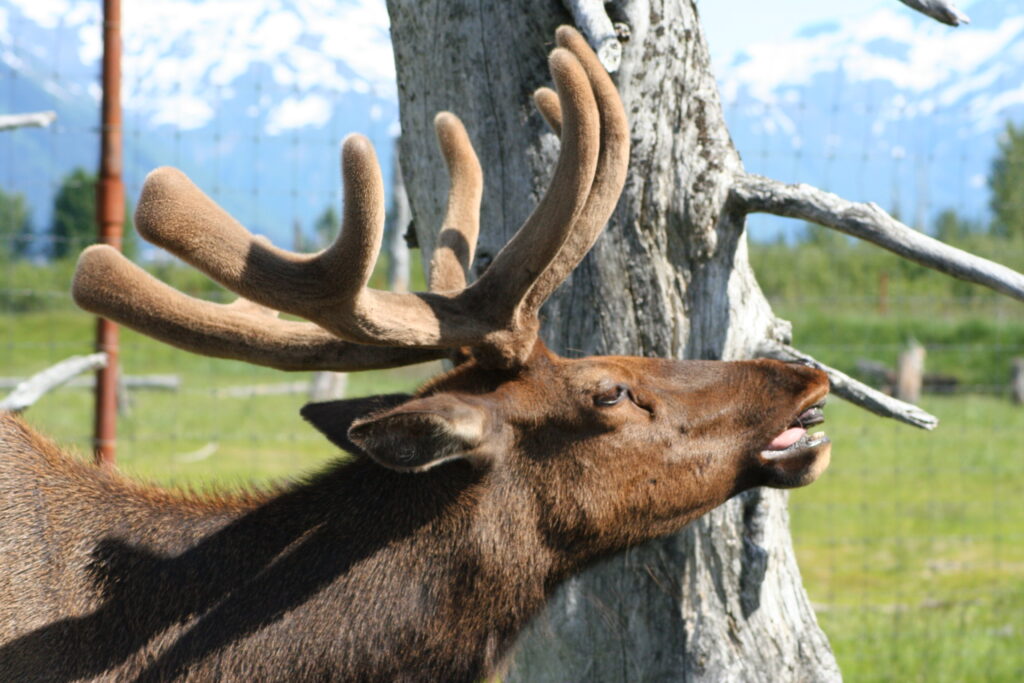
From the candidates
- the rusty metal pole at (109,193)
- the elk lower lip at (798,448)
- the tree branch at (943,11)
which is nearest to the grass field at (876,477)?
the rusty metal pole at (109,193)

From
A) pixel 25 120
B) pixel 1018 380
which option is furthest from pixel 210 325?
pixel 1018 380

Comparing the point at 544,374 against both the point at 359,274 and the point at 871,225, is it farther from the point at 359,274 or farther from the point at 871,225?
the point at 871,225

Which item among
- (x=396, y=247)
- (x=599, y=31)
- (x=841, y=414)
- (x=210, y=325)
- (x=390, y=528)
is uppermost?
(x=599, y=31)

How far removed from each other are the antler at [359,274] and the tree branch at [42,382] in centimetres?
151

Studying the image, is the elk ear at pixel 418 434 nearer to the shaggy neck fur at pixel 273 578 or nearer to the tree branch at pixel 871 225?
the shaggy neck fur at pixel 273 578

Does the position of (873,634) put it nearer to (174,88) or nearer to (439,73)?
(439,73)

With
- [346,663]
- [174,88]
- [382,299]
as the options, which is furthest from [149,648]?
[174,88]

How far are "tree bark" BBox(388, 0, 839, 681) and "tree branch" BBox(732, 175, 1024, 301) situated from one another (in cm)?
10

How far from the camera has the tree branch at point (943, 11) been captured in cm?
268

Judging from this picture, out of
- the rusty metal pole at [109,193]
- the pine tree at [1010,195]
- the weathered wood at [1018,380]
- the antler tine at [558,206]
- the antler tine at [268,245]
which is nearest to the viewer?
the antler tine at [268,245]

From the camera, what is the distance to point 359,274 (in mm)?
2439

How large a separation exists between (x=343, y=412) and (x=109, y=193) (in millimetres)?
3177

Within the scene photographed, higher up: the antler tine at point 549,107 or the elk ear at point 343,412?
the antler tine at point 549,107

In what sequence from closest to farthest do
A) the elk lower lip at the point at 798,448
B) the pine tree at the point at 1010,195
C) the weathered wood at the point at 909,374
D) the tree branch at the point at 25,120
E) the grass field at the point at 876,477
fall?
the elk lower lip at the point at 798,448, the tree branch at the point at 25,120, the grass field at the point at 876,477, the pine tree at the point at 1010,195, the weathered wood at the point at 909,374
